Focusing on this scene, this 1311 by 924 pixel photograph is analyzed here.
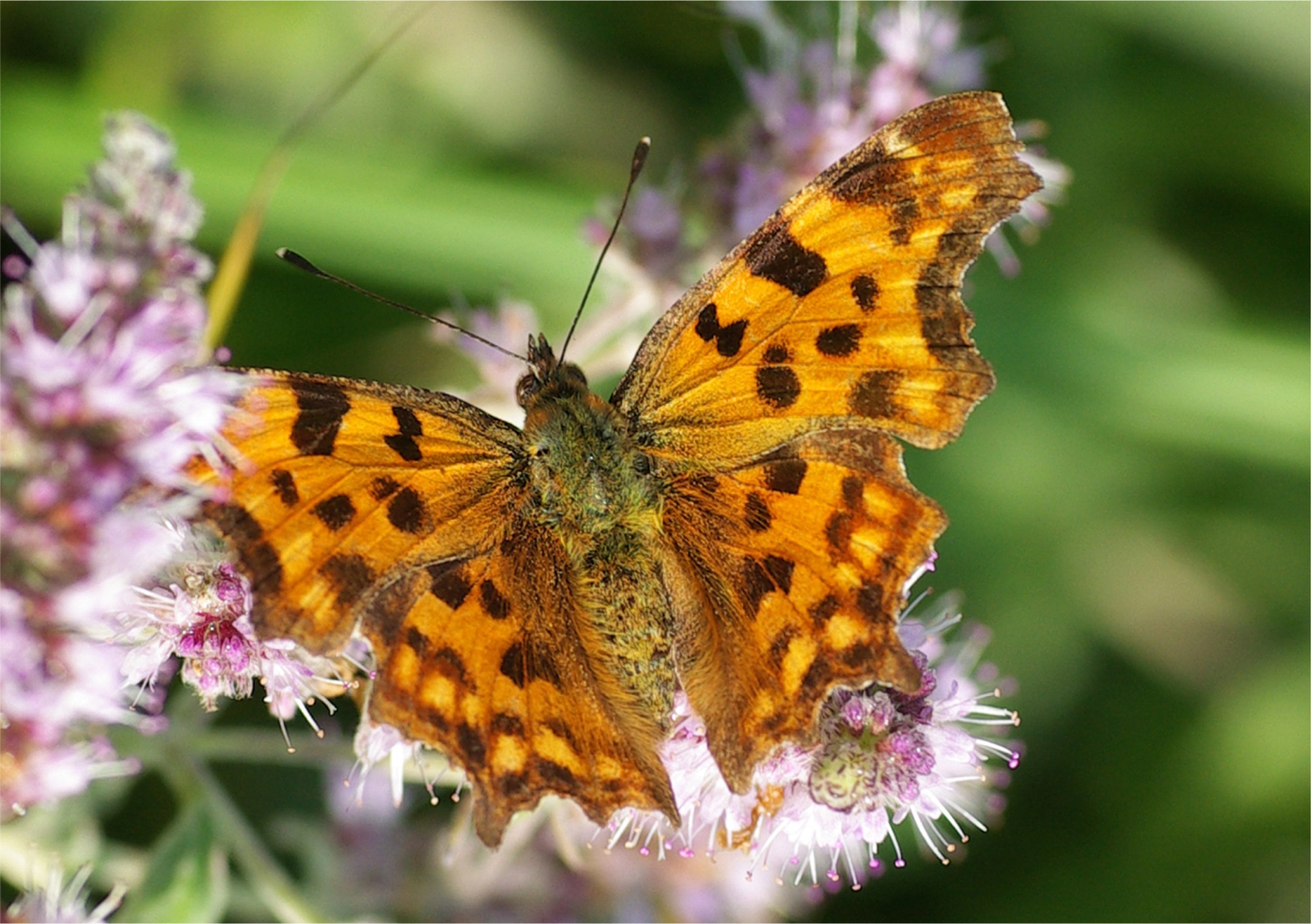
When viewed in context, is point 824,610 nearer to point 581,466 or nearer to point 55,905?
point 581,466

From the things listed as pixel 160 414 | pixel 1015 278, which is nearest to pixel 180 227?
pixel 160 414

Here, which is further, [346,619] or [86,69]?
[86,69]

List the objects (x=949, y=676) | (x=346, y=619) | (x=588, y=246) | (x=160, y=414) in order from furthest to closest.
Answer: (x=588, y=246)
(x=949, y=676)
(x=346, y=619)
(x=160, y=414)

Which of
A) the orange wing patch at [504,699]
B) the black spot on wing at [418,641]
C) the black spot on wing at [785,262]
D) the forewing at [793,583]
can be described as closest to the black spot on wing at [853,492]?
the forewing at [793,583]

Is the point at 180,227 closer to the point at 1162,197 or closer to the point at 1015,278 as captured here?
the point at 1015,278

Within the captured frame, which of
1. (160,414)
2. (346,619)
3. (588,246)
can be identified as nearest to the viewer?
(160,414)

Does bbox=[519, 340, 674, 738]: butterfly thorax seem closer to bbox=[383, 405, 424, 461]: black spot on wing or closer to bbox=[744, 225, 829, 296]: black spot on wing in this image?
bbox=[383, 405, 424, 461]: black spot on wing
